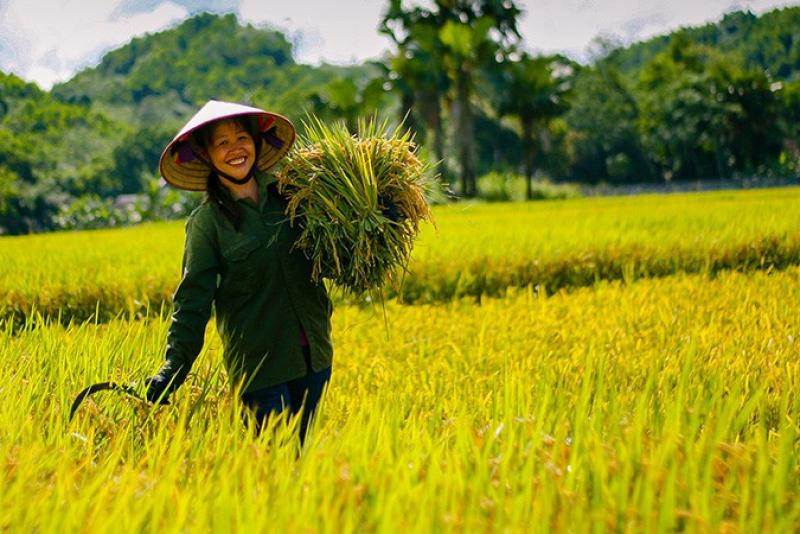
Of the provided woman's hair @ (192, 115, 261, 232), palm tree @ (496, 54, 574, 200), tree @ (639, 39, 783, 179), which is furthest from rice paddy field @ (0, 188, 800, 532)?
tree @ (639, 39, 783, 179)

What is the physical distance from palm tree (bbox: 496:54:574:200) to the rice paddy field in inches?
883

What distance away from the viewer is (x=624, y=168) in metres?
40.7

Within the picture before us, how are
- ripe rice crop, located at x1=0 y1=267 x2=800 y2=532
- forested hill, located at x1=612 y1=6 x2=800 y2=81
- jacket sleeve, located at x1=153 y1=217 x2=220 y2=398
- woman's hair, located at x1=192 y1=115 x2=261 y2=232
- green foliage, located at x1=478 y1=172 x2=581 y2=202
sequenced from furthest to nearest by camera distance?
forested hill, located at x1=612 y1=6 x2=800 y2=81 → green foliage, located at x1=478 y1=172 x2=581 y2=202 → woman's hair, located at x1=192 y1=115 x2=261 y2=232 → jacket sleeve, located at x1=153 y1=217 x2=220 y2=398 → ripe rice crop, located at x1=0 y1=267 x2=800 y2=532

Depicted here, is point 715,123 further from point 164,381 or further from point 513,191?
point 164,381

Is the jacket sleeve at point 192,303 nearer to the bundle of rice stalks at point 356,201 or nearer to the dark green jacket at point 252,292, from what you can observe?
the dark green jacket at point 252,292

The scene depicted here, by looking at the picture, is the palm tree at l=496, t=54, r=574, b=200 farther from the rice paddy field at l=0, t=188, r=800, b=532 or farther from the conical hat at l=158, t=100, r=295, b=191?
the conical hat at l=158, t=100, r=295, b=191

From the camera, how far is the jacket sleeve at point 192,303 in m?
1.99

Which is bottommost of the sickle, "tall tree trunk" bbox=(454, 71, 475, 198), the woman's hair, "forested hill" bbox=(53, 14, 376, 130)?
the sickle

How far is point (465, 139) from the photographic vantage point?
25719mm

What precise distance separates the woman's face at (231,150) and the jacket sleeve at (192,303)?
0.56 ft

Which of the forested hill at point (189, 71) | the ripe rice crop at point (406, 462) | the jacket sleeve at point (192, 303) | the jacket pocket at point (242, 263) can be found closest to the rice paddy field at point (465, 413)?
the ripe rice crop at point (406, 462)

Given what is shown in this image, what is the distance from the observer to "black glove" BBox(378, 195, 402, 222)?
2086 millimetres

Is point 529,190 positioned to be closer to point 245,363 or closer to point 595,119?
point 595,119

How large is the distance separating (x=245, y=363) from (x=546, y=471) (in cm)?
115
